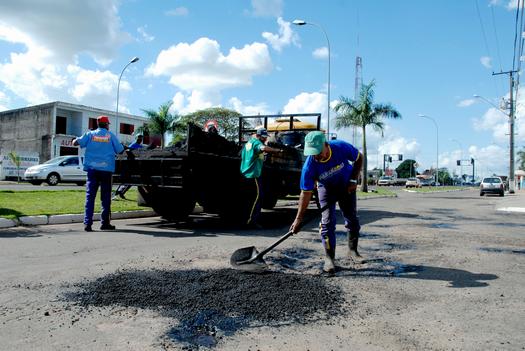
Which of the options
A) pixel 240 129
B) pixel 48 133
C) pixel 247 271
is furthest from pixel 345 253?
pixel 48 133

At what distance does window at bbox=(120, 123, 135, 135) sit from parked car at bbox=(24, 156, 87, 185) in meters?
23.1

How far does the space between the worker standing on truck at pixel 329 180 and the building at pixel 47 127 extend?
35.5 meters

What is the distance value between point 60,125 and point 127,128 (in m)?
7.10

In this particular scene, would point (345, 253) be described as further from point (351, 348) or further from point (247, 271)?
point (351, 348)

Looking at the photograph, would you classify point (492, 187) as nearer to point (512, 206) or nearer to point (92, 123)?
point (512, 206)

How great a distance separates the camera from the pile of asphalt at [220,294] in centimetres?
296

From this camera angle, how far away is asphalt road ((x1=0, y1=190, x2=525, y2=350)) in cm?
251

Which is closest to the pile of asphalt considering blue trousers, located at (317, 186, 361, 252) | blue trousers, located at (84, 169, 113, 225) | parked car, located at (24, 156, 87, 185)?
blue trousers, located at (317, 186, 361, 252)

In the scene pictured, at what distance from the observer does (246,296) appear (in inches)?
130

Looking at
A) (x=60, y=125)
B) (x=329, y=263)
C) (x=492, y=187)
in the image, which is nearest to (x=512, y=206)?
(x=329, y=263)

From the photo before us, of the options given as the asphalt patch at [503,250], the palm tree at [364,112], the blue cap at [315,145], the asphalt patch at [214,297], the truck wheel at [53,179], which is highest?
the palm tree at [364,112]

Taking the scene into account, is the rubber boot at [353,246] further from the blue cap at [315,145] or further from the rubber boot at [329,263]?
the blue cap at [315,145]

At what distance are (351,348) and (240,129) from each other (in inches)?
329

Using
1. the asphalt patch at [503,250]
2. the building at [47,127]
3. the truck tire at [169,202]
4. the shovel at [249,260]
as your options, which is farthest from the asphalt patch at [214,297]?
the building at [47,127]
